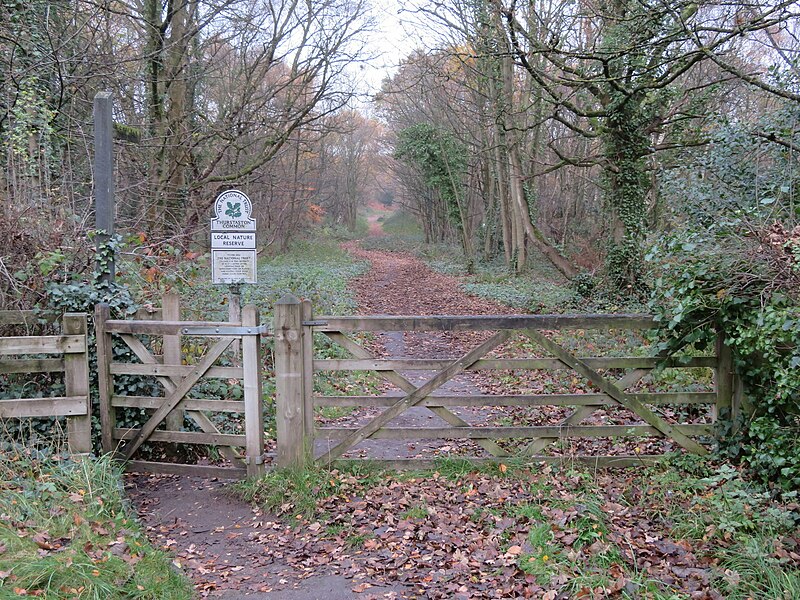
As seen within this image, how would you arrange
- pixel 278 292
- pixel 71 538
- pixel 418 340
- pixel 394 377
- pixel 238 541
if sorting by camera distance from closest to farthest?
pixel 71 538, pixel 238 541, pixel 394 377, pixel 418 340, pixel 278 292

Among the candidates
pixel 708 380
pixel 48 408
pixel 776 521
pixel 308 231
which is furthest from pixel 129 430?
pixel 308 231

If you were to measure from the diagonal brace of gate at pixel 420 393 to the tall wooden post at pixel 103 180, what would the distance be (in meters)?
3.43

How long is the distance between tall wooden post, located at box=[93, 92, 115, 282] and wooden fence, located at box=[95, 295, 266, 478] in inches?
33.2

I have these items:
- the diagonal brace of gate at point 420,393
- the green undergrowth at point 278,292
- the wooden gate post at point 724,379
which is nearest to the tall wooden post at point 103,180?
the green undergrowth at point 278,292

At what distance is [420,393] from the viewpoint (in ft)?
18.8

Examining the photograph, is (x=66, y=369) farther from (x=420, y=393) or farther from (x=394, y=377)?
(x=420, y=393)

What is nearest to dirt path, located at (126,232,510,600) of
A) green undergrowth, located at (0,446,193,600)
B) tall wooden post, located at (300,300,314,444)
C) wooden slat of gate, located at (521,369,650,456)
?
green undergrowth, located at (0,446,193,600)

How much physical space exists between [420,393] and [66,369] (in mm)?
3407

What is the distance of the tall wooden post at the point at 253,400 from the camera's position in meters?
5.74

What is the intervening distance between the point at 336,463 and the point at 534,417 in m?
3.21

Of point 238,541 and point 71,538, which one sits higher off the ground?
point 71,538

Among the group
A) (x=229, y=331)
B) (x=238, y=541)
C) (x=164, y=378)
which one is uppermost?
(x=229, y=331)

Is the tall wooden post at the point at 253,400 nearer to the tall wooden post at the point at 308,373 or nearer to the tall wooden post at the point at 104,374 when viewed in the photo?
the tall wooden post at the point at 308,373

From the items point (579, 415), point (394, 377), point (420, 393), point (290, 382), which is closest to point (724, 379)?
point (579, 415)
